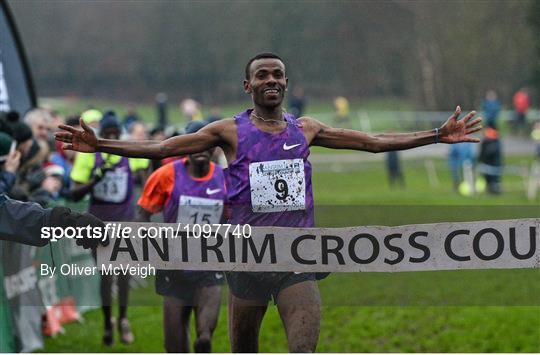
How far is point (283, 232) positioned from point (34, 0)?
1295 inches

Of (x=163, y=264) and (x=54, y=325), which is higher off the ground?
(x=163, y=264)

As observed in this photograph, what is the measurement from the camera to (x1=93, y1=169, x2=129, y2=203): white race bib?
13953mm

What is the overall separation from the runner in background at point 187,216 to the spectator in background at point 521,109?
31.0m

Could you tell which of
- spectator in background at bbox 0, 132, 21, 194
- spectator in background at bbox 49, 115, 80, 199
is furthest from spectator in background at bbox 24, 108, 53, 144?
→ spectator in background at bbox 0, 132, 21, 194

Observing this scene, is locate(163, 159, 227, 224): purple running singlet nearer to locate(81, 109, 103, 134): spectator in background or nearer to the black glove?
the black glove

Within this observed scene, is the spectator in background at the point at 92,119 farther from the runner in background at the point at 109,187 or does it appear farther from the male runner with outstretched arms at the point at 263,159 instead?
the male runner with outstretched arms at the point at 263,159

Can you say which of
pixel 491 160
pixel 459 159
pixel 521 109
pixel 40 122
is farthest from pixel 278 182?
pixel 521 109

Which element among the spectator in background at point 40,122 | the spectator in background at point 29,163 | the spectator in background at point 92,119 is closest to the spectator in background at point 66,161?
the spectator in background at point 92,119

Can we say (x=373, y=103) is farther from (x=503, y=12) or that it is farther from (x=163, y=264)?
(x=163, y=264)

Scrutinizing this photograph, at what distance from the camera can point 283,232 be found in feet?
27.8

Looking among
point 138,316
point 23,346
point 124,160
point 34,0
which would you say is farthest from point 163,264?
point 34,0

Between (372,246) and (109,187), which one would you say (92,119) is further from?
(372,246)

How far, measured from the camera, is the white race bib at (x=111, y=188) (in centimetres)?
1395

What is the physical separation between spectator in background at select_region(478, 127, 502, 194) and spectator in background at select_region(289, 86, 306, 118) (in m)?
11.0
